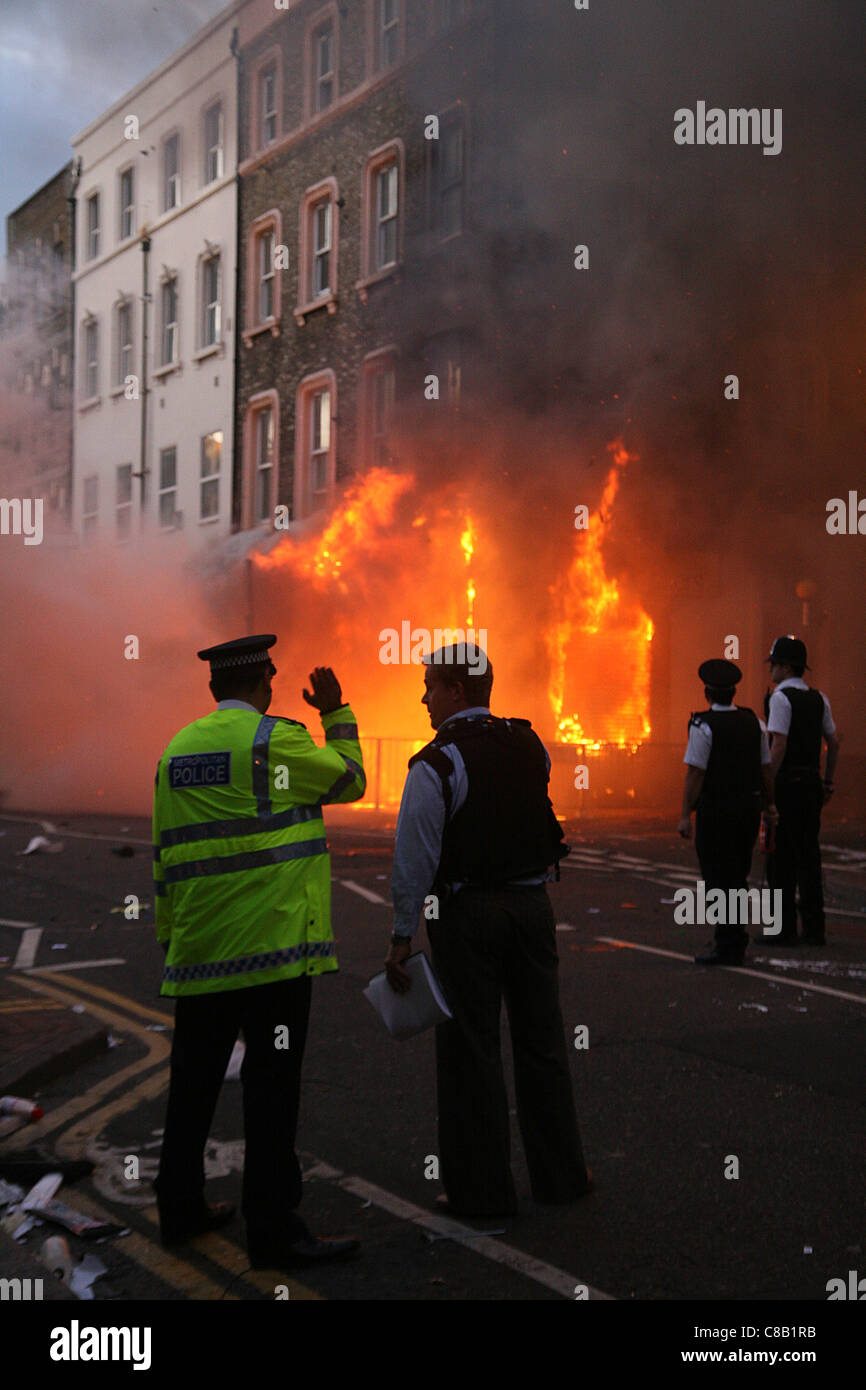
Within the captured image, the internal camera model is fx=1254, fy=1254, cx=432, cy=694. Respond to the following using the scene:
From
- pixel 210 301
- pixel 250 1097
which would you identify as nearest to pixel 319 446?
pixel 210 301

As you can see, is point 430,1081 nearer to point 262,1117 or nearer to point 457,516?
A: point 262,1117

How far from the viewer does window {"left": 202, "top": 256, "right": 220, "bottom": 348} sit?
2528 centimetres

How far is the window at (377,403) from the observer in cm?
2069

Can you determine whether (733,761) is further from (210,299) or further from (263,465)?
(210,299)

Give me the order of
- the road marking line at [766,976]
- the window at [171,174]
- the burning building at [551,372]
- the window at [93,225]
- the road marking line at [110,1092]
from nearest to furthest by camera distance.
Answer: the road marking line at [110,1092]
the road marking line at [766,976]
the burning building at [551,372]
the window at [171,174]
the window at [93,225]

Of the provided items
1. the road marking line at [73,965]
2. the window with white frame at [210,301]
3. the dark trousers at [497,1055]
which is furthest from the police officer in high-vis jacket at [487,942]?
the window with white frame at [210,301]

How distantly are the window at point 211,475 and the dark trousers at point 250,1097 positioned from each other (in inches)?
865

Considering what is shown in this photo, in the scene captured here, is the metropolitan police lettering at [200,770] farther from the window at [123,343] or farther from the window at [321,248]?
the window at [123,343]

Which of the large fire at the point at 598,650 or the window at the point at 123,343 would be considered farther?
the window at the point at 123,343

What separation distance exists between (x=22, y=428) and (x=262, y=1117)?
22.3 metres

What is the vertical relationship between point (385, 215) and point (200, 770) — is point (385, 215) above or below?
above

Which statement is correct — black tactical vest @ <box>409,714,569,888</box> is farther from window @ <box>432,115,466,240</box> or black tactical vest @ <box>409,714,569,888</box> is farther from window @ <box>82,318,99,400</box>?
window @ <box>82,318,99,400</box>

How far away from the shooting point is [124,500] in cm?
2745

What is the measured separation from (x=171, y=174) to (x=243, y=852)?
26.2 m
